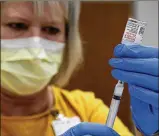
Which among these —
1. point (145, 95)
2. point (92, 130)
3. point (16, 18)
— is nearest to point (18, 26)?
point (16, 18)

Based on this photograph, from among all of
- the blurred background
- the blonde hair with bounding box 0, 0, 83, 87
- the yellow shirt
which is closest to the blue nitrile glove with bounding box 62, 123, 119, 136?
the yellow shirt

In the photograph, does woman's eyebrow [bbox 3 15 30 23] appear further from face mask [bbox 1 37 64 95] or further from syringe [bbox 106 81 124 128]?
syringe [bbox 106 81 124 128]

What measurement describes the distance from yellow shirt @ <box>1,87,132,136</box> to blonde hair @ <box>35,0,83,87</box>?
0.10 meters

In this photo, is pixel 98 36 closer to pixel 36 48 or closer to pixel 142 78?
pixel 36 48

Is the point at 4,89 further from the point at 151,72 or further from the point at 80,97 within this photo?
the point at 151,72

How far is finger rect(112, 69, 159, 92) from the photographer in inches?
25.8

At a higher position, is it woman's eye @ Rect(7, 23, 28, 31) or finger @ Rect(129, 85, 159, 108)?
finger @ Rect(129, 85, 159, 108)

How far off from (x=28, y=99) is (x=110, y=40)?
763 millimetres

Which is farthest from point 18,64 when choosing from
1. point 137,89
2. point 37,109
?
point 137,89

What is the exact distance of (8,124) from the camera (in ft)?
3.70

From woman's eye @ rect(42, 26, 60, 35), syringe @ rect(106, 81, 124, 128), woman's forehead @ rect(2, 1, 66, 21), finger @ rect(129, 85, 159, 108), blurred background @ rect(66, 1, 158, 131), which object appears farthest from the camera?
blurred background @ rect(66, 1, 158, 131)

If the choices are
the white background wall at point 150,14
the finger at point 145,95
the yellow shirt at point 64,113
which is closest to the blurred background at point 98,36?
the white background wall at point 150,14

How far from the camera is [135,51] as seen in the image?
2.34 feet

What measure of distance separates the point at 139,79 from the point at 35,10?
20.8 inches
